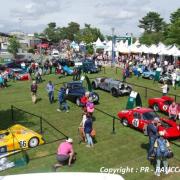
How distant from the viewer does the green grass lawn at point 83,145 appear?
13.2m

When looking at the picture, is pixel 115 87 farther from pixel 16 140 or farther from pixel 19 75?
pixel 16 140

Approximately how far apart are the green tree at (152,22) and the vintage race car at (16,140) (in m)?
107

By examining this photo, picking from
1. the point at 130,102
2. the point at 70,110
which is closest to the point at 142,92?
the point at 130,102

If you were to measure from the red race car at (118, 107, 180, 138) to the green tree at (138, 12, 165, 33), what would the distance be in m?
104

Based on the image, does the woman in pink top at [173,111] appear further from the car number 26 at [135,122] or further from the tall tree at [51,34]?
the tall tree at [51,34]

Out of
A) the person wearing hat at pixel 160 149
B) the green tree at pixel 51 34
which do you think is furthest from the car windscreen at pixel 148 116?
the green tree at pixel 51 34

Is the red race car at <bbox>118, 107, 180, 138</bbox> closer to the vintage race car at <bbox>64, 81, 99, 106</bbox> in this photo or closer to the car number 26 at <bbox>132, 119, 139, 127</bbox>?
the car number 26 at <bbox>132, 119, 139, 127</bbox>

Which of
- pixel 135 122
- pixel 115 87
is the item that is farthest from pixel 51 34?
pixel 135 122

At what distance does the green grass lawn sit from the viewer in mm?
13219

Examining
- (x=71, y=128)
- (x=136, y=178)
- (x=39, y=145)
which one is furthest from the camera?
(x=71, y=128)

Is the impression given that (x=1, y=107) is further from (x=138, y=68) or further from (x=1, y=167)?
(x=138, y=68)

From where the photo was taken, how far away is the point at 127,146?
1540 cm

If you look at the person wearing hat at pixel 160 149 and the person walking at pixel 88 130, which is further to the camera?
the person walking at pixel 88 130

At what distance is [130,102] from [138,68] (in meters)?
14.0
